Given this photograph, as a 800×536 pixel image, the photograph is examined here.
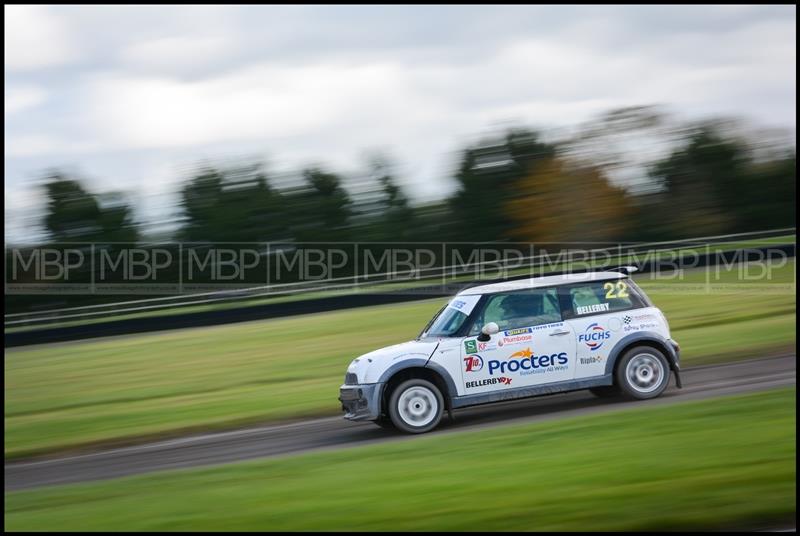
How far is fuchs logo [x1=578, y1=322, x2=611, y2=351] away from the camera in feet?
34.6

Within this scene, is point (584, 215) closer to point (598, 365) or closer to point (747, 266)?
point (747, 266)

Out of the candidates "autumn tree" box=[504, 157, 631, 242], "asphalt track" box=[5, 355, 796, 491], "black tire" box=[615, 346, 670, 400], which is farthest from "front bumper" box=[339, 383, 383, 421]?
"autumn tree" box=[504, 157, 631, 242]

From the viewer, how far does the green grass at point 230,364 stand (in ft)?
44.6

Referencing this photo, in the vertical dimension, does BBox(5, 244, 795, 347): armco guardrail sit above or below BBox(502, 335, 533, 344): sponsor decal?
above

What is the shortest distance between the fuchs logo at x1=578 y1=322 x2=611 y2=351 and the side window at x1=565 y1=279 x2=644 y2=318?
204 mm

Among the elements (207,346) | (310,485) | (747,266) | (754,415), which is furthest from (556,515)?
(747,266)

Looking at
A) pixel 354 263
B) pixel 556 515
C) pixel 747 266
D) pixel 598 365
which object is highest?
pixel 354 263

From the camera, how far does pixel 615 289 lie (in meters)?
10.9

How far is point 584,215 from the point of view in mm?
39500

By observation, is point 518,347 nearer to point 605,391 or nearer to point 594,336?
point 594,336

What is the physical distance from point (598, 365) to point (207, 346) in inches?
480

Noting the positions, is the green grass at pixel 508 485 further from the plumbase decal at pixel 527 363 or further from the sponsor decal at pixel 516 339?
the sponsor decal at pixel 516 339

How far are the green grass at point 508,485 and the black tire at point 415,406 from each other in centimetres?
53

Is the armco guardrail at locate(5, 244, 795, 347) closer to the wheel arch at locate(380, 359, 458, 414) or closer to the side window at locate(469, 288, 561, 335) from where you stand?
the side window at locate(469, 288, 561, 335)
